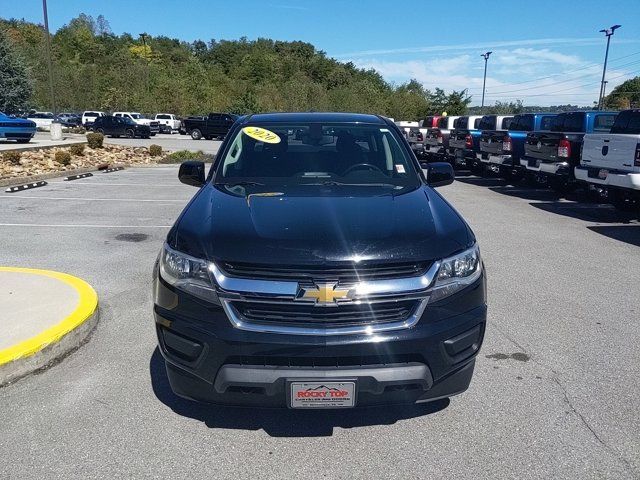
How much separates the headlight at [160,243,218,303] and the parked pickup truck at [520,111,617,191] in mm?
10985

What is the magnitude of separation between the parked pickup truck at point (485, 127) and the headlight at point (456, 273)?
13.8 m

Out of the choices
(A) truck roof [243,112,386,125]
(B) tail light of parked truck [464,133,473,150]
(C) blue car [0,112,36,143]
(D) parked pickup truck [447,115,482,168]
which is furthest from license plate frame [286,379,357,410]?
(C) blue car [0,112,36,143]

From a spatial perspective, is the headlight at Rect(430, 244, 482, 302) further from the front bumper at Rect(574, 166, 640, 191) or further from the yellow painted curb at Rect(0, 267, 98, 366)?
the front bumper at Rect(574, 166, 640, 191)

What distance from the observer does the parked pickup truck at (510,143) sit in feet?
49.0

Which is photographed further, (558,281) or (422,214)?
(558,281)

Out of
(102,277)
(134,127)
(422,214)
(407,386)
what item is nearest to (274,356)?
(407,386)

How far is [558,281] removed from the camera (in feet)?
21.2

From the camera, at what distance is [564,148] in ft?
39.5

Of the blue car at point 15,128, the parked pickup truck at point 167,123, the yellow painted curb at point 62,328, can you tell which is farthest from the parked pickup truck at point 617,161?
the parked pickup truck at point 167,123

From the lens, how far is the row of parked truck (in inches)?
383

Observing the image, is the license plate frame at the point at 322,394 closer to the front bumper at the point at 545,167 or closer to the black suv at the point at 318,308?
the black suv at the point at 318,308

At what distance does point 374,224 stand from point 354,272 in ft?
1.42

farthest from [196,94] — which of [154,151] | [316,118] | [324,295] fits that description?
[324,295]

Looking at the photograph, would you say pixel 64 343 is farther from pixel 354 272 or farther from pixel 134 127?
pixel 134 127
